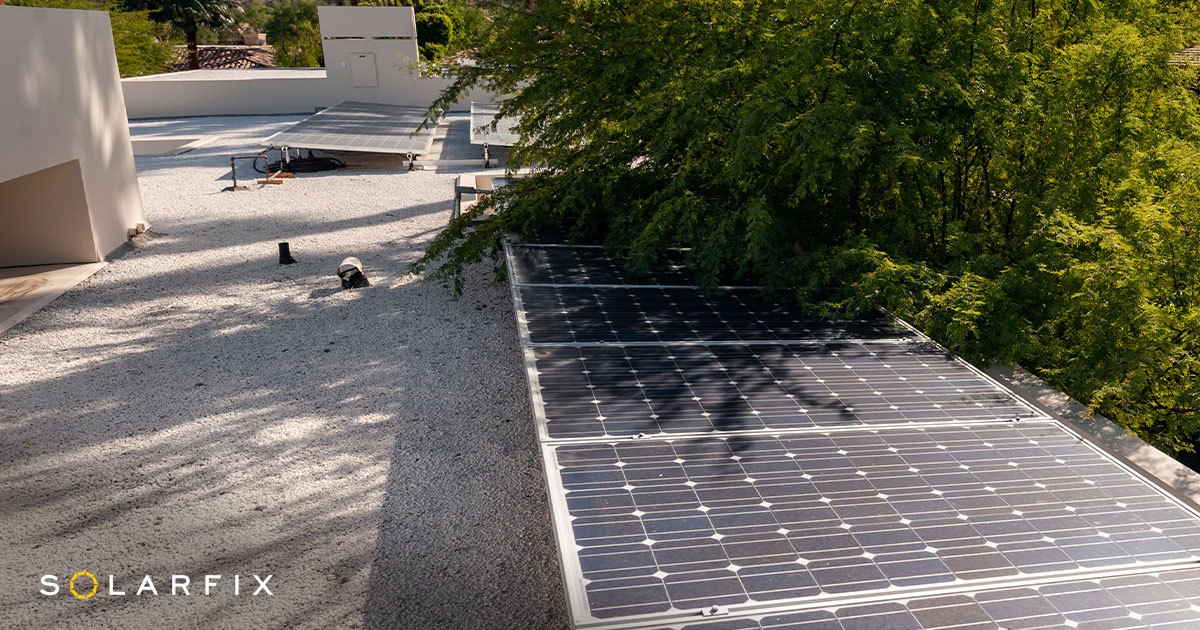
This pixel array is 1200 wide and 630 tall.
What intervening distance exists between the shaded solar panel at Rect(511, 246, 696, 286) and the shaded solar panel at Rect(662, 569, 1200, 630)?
444cm

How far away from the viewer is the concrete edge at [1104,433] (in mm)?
4859

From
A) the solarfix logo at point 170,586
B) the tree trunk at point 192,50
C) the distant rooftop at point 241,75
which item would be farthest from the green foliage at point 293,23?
the solarfix logo at point 170,586

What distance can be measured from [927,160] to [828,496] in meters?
4.01

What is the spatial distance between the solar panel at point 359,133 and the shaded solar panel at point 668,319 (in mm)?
11241

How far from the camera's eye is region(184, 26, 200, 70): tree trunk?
47219 millimetres

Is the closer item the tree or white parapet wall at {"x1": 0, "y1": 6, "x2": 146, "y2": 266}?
white parapet wall at {"x1": 0, "y1": 6, "x2": 146, "y2": 266}

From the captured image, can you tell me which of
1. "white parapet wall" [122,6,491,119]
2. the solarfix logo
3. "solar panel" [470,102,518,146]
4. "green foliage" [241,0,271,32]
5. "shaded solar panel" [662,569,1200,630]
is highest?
"green foliage" [241,0,271,32]

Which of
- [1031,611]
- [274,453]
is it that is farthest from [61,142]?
[1031,611]

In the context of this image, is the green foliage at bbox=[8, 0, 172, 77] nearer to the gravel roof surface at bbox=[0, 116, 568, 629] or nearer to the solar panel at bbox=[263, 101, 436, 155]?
the solar panel at bbox=[263, 101, 436, 155]

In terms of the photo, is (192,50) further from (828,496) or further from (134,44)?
(828,496)

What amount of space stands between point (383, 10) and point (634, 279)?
28.0 metres

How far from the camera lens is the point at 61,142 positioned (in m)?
11.4

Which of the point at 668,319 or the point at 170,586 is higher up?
the point at 668,319

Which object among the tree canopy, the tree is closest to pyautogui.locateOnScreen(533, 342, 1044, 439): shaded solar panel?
the tree
